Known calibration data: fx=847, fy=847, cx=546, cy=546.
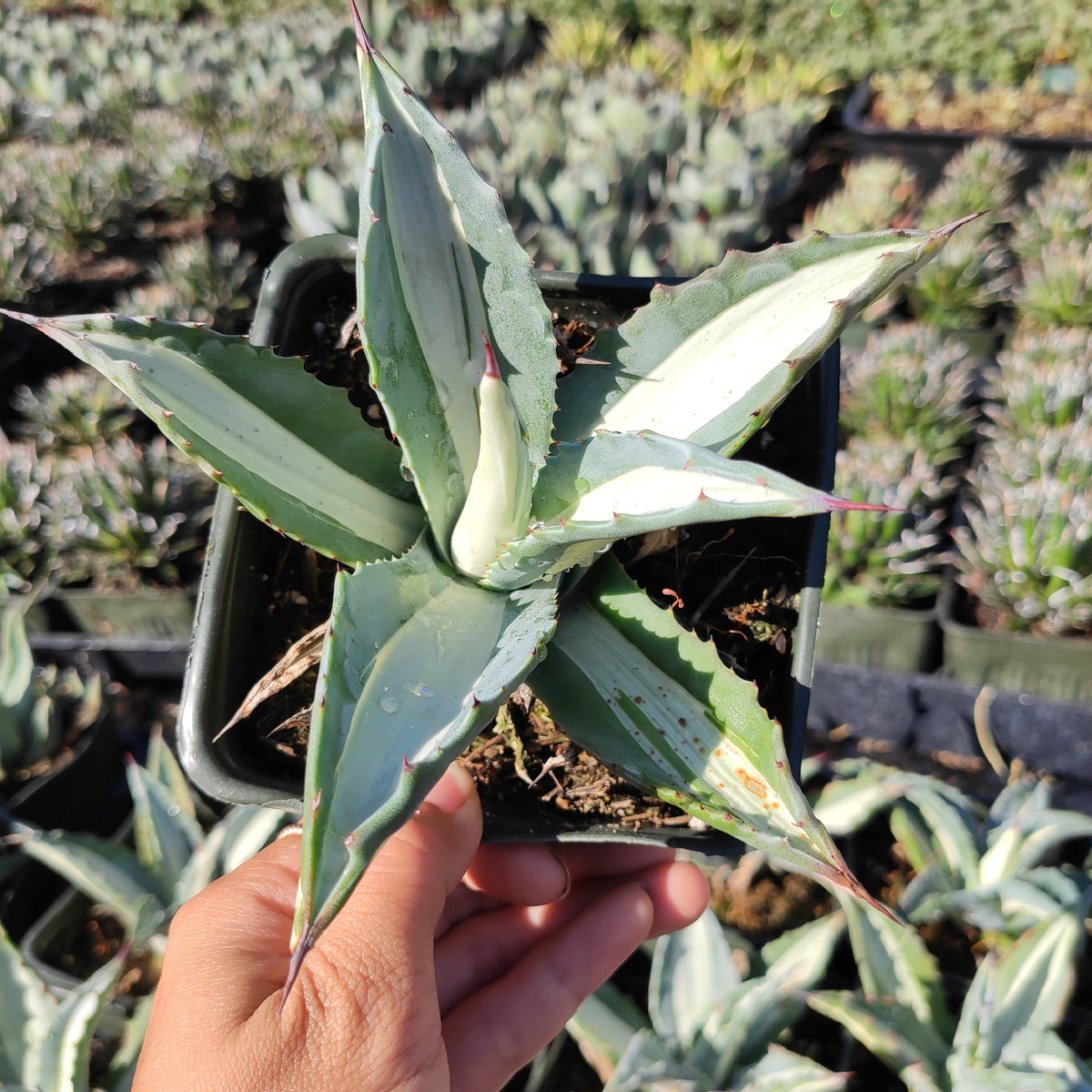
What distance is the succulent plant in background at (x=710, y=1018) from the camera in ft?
3.25

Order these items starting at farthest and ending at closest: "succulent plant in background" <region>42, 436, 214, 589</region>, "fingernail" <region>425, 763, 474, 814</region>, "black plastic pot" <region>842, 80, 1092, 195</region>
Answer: "black plastic pot" <region>842, 80, 1092, 195</region>
"succulent plant in background" <region>42, 436, 214, 589</region>
"fingernail" <region>425, 763, 474, 814</region>

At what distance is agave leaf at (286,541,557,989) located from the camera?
0.46 metres

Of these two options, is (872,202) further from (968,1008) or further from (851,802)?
(968,1008)

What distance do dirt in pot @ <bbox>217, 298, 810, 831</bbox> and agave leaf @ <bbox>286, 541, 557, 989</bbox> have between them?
0.48ft

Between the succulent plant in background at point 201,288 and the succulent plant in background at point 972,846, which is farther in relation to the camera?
the succulent plant in background at point 201,288

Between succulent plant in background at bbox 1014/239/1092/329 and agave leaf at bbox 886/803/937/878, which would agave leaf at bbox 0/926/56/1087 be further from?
succulent plant in background at bbox 1014/239/1092/329

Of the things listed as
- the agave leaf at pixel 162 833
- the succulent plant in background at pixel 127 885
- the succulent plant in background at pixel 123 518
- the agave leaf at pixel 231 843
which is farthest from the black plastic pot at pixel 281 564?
the succulent plant in background at pixel 123 518

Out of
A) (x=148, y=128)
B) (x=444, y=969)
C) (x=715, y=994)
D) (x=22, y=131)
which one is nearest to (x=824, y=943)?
(x=715, y=994)

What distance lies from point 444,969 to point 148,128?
10.8ft

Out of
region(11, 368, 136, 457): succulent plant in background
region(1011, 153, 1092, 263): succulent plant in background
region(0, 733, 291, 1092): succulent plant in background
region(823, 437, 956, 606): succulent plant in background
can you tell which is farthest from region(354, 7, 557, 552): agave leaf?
region(1011, 153, 1092, 263): succulent plant in background

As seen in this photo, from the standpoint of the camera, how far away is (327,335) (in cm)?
88

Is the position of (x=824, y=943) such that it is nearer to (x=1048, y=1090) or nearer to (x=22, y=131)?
(x=1048, y=1090)

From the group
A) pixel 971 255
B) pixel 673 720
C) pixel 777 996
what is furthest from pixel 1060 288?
pixel 673 720

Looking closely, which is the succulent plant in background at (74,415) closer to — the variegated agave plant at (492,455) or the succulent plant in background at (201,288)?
the succulent plant in background at (201,288)
